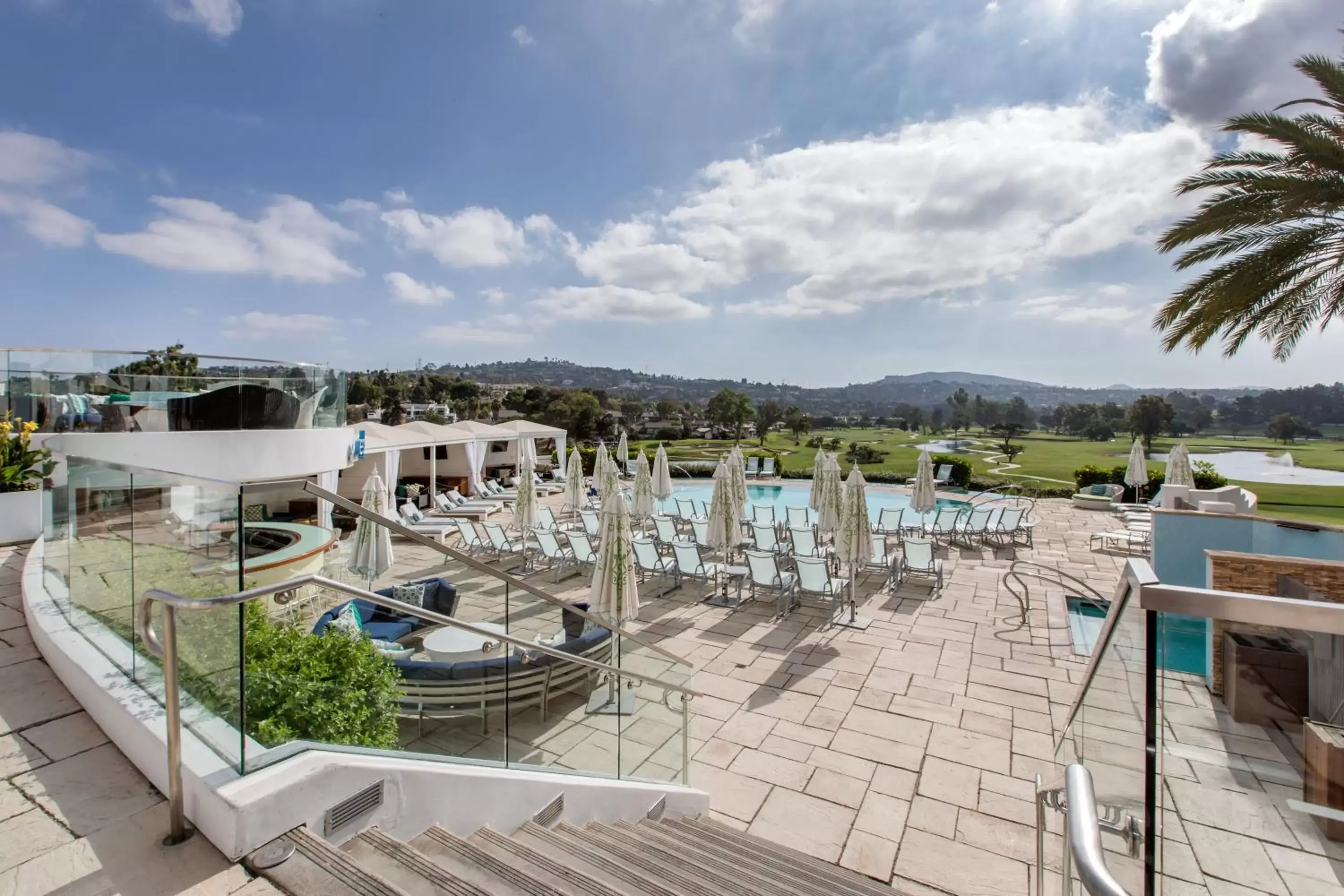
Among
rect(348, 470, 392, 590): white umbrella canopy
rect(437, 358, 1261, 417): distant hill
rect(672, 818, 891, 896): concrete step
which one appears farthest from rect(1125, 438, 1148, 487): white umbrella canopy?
rect(348, 470, 392, 590): white umbrella canopy

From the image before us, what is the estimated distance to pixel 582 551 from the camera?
30.6 feet

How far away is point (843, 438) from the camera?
40.1m

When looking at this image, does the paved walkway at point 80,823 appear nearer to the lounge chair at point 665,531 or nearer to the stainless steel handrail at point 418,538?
the stainless steel handrail at point 418,538

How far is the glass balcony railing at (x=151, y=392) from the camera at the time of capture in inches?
338

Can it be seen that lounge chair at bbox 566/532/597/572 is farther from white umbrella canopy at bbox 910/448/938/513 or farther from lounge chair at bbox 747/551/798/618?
white umbrella canopy at bbox 910/448/938/513

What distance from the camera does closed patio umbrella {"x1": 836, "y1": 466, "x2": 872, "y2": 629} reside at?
7523mm

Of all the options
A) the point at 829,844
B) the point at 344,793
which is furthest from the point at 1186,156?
the point at 344,793

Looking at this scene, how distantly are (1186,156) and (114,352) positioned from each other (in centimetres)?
1519

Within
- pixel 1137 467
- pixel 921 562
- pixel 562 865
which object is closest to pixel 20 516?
pixel 562 865

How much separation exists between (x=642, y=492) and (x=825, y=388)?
68990 millimetres

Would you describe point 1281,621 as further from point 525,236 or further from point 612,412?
point 612,412

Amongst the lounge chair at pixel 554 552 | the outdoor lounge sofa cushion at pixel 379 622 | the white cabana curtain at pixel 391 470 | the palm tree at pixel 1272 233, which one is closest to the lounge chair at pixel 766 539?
the lounge chair at pixel 554 552

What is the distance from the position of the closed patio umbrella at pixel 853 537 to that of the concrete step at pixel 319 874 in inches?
259

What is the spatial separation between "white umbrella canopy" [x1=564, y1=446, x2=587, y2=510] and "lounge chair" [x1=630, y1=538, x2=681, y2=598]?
309 centimetres
